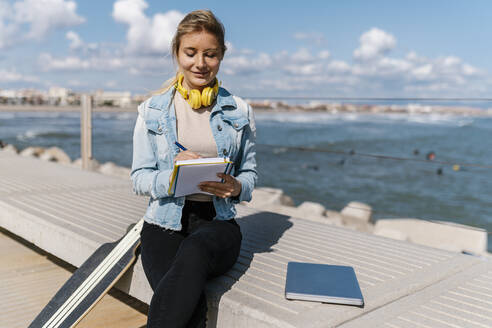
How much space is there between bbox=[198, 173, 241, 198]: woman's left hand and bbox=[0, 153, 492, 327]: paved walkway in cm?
35

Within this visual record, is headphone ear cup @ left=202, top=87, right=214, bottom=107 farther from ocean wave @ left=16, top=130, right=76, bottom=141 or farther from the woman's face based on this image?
ocean wave @ left=16, top=130, right=76, bottom=141

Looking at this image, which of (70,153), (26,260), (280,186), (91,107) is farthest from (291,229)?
(70,153)

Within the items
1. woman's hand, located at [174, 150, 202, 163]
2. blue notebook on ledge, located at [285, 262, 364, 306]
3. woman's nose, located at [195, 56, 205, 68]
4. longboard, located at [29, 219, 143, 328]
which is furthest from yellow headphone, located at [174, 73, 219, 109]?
blue notebook on ledge, located at [285, 262, 364, 306]

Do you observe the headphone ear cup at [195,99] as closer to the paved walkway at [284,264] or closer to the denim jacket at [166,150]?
the denim jacket at [166,150]

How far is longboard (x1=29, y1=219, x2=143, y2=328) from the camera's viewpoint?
185 cm

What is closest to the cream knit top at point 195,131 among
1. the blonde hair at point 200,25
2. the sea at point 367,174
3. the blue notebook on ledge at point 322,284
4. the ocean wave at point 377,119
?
the blonde hair at point 200,25

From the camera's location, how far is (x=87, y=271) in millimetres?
2104

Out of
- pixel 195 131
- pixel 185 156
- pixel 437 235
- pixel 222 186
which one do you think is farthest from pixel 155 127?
pixel 437 235

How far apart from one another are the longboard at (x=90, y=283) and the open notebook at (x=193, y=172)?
19.6 inches

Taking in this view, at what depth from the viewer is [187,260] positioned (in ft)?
5.26

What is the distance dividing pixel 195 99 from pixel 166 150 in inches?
10.1

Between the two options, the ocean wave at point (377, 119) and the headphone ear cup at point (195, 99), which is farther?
the ocean wave at point (377, 119)

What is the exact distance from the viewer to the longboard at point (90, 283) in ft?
6.08

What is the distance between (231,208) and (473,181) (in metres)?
15.3
